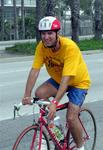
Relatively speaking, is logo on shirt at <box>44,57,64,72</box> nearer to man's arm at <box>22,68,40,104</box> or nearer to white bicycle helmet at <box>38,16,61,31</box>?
man's arm at <box>22,68,40,104</box>

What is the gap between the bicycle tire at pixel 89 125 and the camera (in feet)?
18.3

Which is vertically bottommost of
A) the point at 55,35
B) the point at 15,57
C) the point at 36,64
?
the point at 15,57

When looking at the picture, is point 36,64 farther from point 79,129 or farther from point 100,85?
point 100,85

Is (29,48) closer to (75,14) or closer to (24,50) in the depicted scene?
(24,50)

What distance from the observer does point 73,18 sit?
2650 cm

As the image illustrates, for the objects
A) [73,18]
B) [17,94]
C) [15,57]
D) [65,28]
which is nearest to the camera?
[17,94]

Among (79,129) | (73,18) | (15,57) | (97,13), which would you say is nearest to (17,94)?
A: (79,129)

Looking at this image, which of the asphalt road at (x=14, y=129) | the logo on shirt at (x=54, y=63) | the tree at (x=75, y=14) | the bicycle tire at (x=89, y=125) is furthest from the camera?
the tree at (x=75, y=14)

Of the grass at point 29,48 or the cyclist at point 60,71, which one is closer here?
the cyclist at point 60,71

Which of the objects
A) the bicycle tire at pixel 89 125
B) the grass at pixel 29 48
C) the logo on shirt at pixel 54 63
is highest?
the logo on shirt at pixel 54 63

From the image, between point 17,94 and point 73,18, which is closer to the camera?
point 17,94

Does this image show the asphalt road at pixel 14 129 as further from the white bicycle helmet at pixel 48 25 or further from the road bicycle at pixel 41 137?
the white bicycle helmet at pixel 48 25

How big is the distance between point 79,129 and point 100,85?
723 centimetres

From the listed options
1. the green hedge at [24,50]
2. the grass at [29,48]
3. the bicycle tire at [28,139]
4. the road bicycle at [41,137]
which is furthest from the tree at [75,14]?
the bicycle tire at [28,139]
